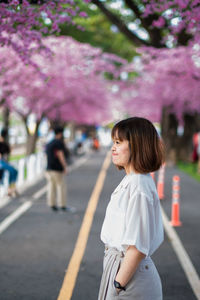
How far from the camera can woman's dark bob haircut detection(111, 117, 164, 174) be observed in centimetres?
275

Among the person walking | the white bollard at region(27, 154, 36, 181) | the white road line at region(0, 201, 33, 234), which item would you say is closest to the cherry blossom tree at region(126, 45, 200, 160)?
the person walking

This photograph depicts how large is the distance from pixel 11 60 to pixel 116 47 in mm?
17941

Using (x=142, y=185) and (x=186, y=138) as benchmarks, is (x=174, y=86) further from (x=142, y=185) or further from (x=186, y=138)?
(x=142, y=185)

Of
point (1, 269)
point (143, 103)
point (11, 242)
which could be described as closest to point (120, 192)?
point (1, 269)

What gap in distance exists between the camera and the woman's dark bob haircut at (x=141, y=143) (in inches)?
108

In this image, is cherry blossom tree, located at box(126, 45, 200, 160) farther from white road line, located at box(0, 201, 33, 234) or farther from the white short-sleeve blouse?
the white short-sleeve blouse

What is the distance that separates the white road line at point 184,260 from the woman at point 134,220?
Answer: 2869 millimetres

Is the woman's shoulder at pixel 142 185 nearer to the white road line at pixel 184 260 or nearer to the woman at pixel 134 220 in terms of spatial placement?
the woman at pixel 134 220

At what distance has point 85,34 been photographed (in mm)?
25984

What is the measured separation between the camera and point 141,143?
275cm

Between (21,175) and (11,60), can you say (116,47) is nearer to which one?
(11,60)

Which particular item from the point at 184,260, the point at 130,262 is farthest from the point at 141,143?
the point at 184,260

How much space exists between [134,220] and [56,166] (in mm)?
8522

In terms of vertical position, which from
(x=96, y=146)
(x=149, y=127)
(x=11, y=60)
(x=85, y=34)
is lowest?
(x=96, y=146)
